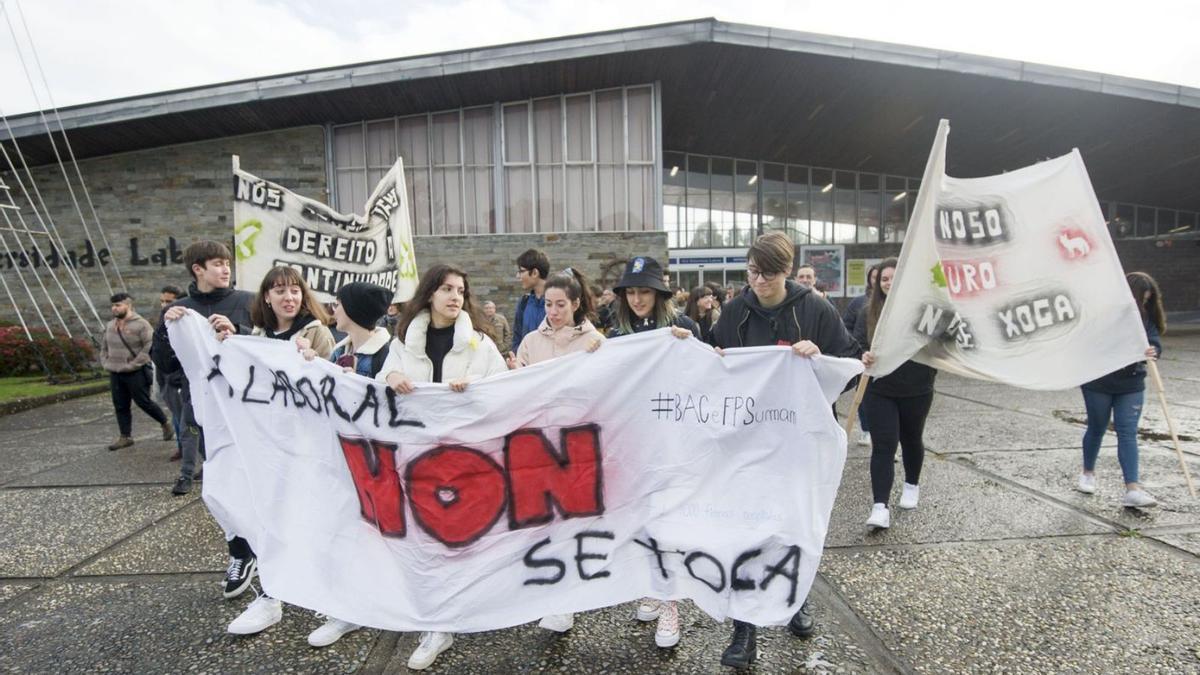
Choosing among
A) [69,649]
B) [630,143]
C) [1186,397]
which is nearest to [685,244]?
[630,143]

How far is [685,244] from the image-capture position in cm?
2120

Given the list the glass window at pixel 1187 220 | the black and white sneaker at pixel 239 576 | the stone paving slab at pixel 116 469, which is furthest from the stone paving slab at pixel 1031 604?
the glass window at pixel 1187 220

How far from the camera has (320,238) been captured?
219 inches

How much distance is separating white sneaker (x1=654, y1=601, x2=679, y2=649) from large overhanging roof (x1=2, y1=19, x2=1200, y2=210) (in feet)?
39.4

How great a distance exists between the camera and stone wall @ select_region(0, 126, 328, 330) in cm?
1359

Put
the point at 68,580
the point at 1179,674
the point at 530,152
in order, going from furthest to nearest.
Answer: the point at 530,152, the point at 68,580, the point at 1179,674

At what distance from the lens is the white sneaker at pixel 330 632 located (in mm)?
2635

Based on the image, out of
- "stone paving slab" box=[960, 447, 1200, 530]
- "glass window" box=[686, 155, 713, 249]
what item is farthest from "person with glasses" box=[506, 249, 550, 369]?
"glass window" box=[686, 155, 713, 249]

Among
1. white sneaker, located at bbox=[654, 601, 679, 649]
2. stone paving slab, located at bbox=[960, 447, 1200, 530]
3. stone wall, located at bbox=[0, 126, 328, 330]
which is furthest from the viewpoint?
stone wall, located at bbox=[0, 126, 328, 330]

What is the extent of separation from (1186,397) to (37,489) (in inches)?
521

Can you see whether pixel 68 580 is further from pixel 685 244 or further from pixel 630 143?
pixel 685 244

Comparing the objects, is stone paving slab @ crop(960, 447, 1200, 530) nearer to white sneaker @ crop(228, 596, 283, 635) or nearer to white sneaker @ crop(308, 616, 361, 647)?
white sneaker @ crop(308, 616, 361, 647)

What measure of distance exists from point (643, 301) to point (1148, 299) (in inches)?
153

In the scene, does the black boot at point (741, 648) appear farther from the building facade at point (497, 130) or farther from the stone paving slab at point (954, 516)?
the building facade at point (497, 130)
